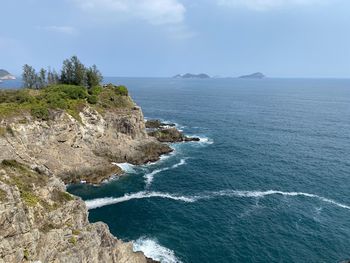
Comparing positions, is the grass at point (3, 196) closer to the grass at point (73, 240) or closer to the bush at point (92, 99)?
the grass at point (73, 240)

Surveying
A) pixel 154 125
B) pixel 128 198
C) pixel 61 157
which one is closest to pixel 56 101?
pixel 61 157

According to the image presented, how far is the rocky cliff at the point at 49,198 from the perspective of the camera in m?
41.6

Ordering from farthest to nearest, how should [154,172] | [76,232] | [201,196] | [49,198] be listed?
[154,172]
[201,196]
[49,198]
[76,232]

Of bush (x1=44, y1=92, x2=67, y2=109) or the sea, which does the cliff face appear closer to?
bush (x1=44, y1=92, x2=67, y2=109)

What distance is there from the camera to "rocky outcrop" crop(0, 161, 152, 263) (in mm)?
40750

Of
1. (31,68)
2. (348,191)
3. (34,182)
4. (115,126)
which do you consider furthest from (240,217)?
(31,68)

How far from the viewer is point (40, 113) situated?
9412 centimetres

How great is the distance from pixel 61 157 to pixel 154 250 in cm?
4500

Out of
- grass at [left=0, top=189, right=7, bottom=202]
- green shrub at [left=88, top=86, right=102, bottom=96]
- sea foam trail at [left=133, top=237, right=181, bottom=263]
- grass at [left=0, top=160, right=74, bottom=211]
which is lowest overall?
sea foam trail at [left=133, top=237, right=181, bottom=263]

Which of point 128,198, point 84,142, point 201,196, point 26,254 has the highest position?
point 26,254

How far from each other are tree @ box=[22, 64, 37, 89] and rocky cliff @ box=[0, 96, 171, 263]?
184ft

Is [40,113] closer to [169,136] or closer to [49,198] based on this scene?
[49,198]

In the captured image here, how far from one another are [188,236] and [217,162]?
45383 mm

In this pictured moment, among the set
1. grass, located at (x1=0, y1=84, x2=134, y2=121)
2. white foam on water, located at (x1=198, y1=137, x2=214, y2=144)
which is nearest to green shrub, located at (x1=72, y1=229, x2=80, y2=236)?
grass, located at (x1=0, y1=84, x2=134, y2=121)
